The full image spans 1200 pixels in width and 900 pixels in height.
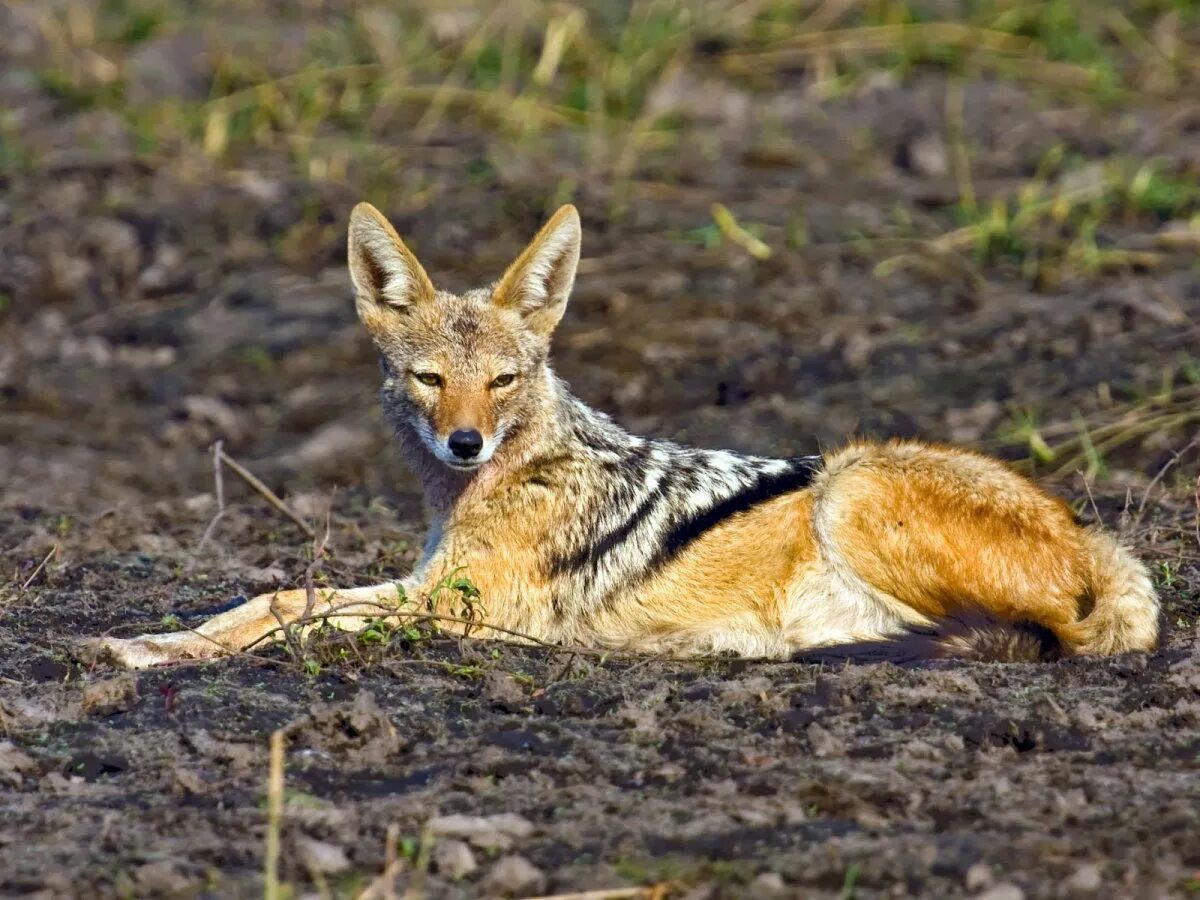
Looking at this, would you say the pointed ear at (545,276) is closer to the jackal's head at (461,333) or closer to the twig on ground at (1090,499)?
the jackal's head at (461,333)

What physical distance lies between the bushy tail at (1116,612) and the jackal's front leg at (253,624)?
2.34 meters

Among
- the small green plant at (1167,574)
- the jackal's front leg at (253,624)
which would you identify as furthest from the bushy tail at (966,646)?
the jackal's front leg at (253,624)

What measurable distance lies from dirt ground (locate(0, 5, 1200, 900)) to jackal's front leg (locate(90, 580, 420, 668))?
0.17 metres

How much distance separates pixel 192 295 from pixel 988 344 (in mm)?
5205

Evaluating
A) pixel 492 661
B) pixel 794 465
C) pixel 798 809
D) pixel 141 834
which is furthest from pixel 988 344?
pixel 141 834

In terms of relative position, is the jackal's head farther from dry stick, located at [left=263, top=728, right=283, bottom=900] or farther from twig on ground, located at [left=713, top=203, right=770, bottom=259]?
twig on ground, located at [left=713, top=203, right=770, bottom=259]

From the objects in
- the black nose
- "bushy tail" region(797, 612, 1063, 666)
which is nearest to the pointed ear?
the black nose

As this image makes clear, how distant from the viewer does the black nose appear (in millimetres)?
5887

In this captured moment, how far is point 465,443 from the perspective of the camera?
19.3 feet

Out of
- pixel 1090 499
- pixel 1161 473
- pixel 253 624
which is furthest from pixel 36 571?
pixel 1161 473

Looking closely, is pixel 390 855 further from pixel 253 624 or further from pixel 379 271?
pixel 379 271

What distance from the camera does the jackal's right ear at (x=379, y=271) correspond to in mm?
6332

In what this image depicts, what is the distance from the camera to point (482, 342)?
6266mm

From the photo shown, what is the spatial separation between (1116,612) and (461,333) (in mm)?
2603
